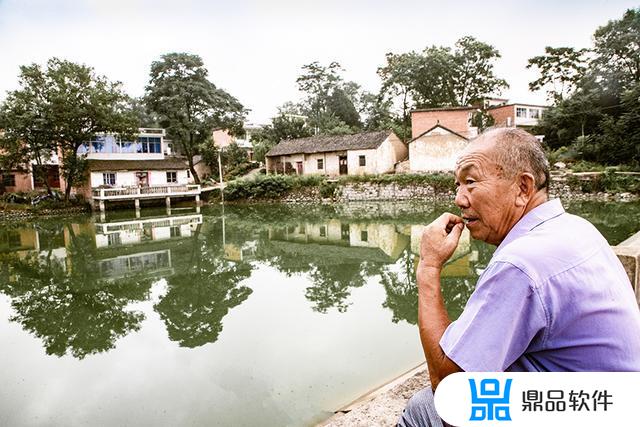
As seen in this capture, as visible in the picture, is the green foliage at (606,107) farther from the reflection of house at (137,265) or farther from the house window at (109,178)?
the house window at (109,178)

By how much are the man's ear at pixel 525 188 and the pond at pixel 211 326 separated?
2.93 meters

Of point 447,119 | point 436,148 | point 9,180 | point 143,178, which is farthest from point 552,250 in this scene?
point 9,180

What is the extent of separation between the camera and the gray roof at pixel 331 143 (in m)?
30.7

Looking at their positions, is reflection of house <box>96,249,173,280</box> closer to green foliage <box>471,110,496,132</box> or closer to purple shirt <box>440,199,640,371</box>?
purple shirt <box>440,199,640,371</box>

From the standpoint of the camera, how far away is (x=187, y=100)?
30.3 metres

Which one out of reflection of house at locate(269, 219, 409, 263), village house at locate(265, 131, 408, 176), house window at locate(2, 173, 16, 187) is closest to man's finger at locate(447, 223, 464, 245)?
reflection of house at locate(269, 219, 409, 263)

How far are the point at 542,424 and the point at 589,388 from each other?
0.15 meters

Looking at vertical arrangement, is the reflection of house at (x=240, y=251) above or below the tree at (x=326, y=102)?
below

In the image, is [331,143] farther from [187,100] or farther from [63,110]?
[63,110]

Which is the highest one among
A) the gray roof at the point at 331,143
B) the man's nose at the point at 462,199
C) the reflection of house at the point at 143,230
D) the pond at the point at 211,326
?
the gray roof at the point at 331,143

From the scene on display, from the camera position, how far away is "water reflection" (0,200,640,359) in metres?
6.34

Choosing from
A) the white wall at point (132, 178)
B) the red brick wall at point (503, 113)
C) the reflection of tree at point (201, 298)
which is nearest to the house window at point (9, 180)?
the white wall at point (132, 178)

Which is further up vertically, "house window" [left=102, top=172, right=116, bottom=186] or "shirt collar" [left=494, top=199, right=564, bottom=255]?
"house window" [left=102, top=172, right=116, bottom=186]

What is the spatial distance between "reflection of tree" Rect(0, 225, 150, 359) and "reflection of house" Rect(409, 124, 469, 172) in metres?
22.6
